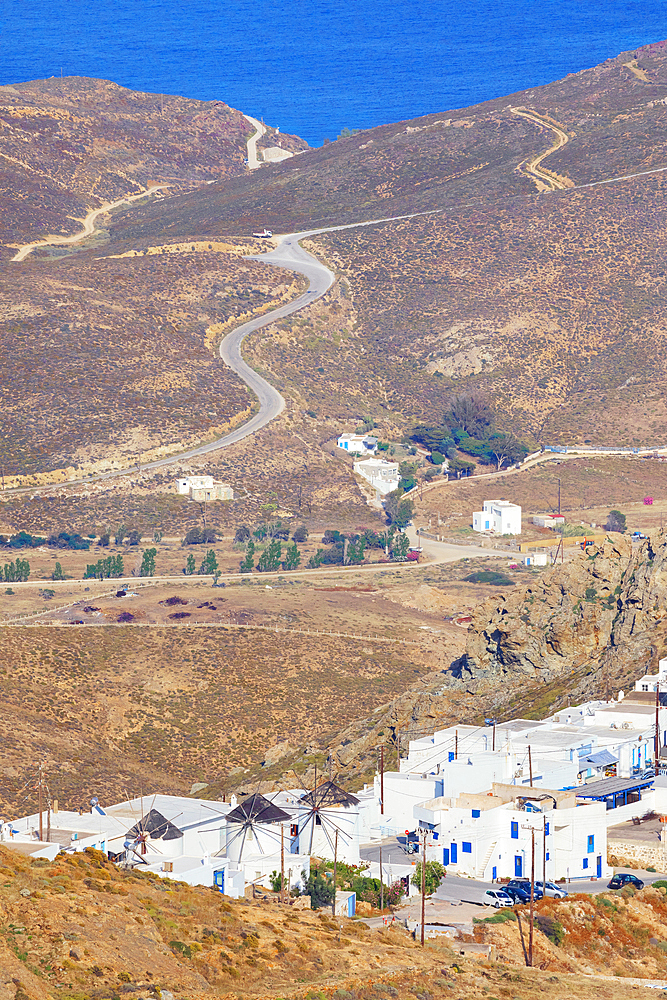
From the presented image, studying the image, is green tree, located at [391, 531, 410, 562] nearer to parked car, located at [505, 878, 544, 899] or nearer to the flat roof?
the flat roof

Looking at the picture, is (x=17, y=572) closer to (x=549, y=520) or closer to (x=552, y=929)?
(x=549, y=520)

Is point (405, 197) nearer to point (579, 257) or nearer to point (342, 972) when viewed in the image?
point (579, 257)

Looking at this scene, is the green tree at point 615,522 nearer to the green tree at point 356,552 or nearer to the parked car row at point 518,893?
the green tree at point 356,552

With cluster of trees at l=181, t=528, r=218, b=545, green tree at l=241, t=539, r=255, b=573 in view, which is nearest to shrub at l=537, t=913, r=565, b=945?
green tree at l=241, t=539, r=255, b=573

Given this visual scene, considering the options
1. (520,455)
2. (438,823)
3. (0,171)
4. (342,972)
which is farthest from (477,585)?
(0,171)

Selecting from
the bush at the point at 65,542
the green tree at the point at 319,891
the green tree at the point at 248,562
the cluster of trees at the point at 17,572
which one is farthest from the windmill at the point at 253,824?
the bush at the point at 65,542

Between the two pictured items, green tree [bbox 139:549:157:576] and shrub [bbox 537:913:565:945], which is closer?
shrub [bbox 537:913:565:945]
